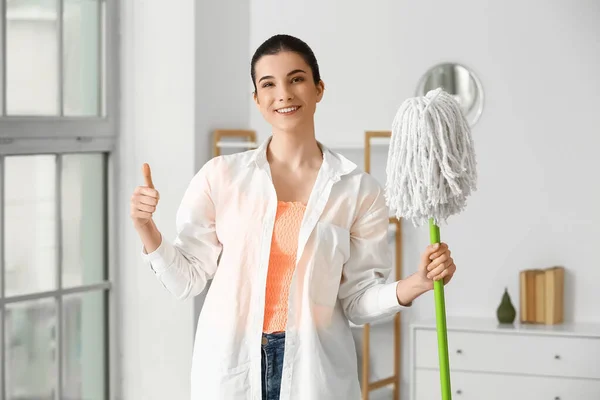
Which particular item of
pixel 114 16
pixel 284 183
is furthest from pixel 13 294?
pixel 284 183

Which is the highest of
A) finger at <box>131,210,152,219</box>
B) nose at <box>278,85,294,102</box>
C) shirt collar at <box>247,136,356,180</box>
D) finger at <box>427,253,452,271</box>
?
nose at <box>278,85,294,102</box>

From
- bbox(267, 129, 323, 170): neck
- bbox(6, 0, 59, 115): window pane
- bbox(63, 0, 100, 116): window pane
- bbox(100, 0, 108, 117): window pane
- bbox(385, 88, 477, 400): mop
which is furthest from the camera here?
bbox(100, 0, 108, 117): window pane

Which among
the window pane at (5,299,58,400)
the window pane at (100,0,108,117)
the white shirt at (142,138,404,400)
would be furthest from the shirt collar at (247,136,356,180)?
the window pane at (100,0,108,117)

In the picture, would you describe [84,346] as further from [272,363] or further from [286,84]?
[286,84]

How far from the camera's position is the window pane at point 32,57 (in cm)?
317

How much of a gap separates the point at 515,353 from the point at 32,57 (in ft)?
6.69

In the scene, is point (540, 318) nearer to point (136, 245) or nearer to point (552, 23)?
point (552, 23)

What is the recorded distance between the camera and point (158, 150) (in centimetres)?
369

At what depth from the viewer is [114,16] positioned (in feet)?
12.1

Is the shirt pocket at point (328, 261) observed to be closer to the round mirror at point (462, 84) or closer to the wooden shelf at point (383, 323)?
the wooden shelf at point (383, 323)

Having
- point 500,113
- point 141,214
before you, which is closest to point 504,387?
point 500,113

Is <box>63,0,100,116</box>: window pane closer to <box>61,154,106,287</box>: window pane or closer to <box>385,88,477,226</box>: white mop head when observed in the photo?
<box>61,154,106,287</box>: window pane

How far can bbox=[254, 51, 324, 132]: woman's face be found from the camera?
1.89m

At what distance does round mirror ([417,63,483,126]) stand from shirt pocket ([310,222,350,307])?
2084 millimetres
